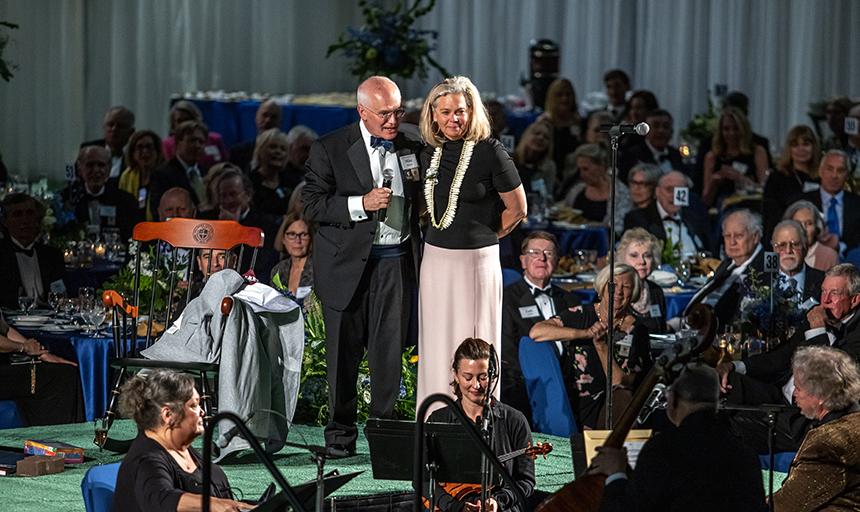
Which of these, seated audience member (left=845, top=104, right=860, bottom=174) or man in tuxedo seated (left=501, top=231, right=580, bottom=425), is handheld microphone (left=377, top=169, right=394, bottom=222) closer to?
man in tuxedo seated (left=501, top=231, right=580, bottom=425)

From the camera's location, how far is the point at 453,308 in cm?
445

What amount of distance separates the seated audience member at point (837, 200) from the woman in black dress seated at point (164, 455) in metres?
5.32

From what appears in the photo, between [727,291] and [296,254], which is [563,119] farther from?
[296,254]

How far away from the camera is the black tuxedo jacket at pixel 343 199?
4.52m

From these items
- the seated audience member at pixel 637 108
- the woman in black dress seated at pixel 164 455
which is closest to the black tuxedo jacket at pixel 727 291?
the seated audience member at pixel 637 108

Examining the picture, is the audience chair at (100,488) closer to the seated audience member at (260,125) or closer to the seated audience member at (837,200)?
the seated audience member at (837,200)

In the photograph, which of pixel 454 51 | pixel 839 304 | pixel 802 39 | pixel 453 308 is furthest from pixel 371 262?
pixel 454 51

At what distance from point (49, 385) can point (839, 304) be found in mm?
3740

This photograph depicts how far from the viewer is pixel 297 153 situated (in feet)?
26.9

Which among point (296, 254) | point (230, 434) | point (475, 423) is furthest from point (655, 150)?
point (230, 434)

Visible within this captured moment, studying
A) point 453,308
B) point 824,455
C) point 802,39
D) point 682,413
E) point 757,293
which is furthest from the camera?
point 802,39

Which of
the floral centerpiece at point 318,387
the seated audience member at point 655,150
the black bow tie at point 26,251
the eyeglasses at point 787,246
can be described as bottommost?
the floral centerpiece at point 318,387

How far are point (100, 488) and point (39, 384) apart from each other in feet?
7.28

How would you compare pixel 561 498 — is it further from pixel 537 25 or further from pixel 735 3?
pixel 537 25
